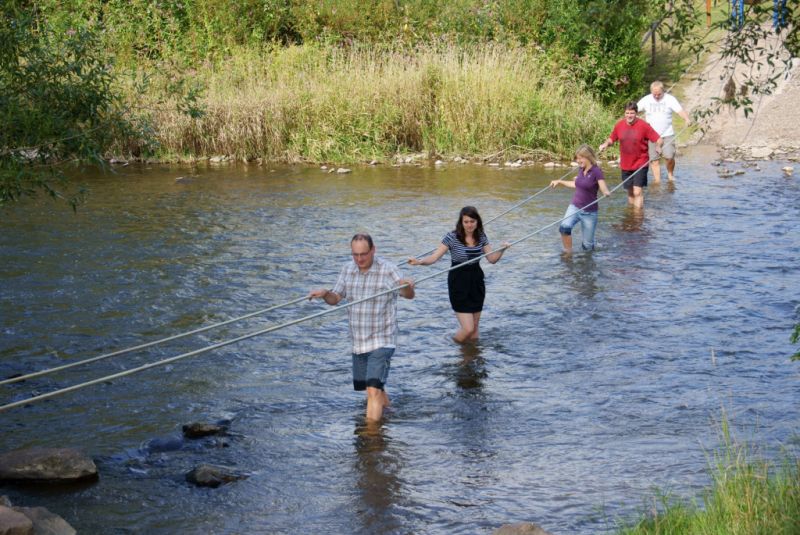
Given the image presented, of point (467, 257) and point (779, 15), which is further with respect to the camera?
point (467, 257)

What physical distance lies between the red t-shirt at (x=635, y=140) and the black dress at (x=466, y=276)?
26.5ft

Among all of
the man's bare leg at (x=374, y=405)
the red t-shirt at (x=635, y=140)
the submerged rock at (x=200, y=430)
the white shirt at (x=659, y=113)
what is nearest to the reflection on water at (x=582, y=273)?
the red t-shirt at (x=635, y=140)

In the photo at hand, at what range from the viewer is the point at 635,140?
1864cm

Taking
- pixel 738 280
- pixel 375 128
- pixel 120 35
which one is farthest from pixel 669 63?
pixel 738 280

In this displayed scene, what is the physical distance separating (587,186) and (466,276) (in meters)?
4.75

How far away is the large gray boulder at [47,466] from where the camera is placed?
8.31 metres

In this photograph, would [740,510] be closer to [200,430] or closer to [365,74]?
[200,430]

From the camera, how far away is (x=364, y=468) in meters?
8.69

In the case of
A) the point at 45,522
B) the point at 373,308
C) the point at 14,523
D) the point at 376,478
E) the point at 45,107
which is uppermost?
the point at 45,107

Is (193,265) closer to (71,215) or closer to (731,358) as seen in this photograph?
(71,215)

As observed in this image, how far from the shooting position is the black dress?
1148cm

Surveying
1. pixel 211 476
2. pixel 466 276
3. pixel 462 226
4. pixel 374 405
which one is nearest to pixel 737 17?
pixel 462 226

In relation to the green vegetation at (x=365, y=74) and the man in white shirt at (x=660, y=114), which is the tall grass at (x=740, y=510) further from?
the green vegetation at (x=365, y=74)

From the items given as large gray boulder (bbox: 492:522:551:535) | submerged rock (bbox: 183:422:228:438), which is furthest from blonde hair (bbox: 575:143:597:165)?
large gray boulder (bbox: 492:522:551:535)
